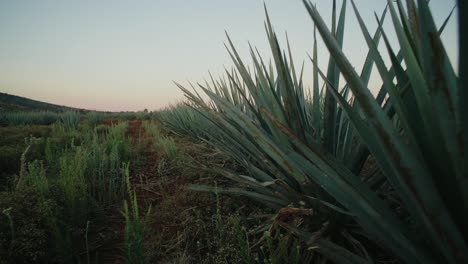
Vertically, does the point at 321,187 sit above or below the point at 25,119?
below

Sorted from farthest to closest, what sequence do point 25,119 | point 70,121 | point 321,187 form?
point 25,119 < point 70,121 < point 321,187

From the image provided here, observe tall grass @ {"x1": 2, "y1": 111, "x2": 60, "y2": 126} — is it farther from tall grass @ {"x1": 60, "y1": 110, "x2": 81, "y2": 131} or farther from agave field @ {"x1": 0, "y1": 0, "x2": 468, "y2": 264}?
agave field @ {"x1": 0, "y1": 0, "x2": 468, "y2": 264}

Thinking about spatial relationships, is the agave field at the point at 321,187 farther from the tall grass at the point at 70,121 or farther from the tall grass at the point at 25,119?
the tall grass at the point at 25,119

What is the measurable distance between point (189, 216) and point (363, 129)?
0.95 meters

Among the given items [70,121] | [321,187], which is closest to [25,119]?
[70,121]

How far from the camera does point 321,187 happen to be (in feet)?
2.61

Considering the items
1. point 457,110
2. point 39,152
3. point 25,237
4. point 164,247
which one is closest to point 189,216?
point 164,247

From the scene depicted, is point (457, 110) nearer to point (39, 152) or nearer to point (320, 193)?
point (320, 193)

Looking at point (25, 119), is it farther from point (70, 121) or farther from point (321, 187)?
point (321, 187)

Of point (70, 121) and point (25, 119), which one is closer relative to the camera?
point (70, 121)

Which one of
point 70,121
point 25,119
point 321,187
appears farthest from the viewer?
point 25,119

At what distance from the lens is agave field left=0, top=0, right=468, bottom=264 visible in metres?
0.39

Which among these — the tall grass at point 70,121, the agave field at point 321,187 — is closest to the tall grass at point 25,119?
the tall grass at point 70,121

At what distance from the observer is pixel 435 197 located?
0.38m
